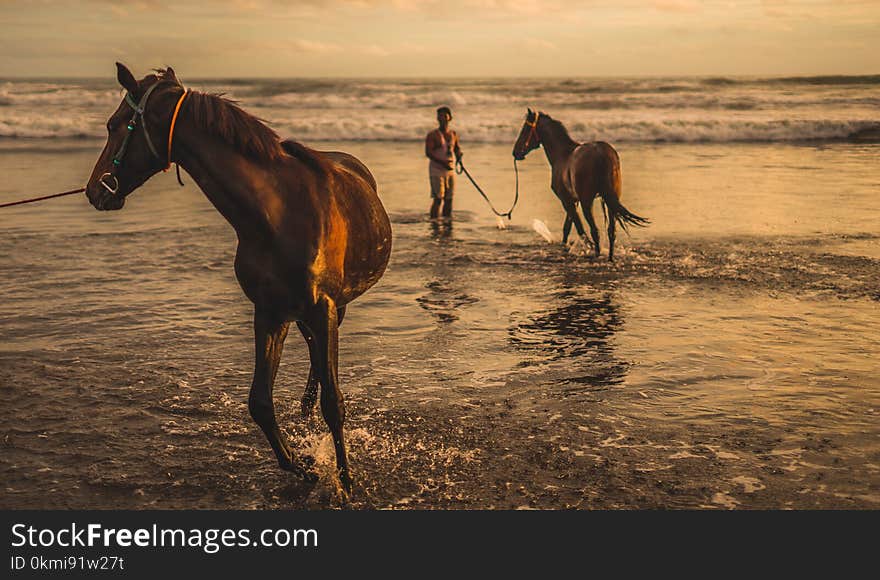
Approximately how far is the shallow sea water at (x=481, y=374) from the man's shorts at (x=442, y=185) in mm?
1090

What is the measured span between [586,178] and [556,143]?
2.77ft

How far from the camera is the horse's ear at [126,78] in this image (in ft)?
13.0

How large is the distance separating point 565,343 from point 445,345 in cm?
105

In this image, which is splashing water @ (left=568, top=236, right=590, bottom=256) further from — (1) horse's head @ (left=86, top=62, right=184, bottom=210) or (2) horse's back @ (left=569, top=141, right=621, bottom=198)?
(1) horse's head @ (left=86, top=62, right=184, bottom=210)

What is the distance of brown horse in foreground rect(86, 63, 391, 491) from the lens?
409 cm

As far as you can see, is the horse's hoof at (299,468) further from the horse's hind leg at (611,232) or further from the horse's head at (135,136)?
the horse's hind leg at (611,232)

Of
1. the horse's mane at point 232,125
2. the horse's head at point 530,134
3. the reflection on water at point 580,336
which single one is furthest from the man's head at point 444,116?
the horse's mane at point 232,125

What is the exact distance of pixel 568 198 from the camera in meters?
11.7

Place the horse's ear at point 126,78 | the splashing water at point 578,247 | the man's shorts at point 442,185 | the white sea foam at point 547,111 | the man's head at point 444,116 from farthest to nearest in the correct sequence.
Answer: the white sea foam at point 547,111 → the man's shorts at point 442,185 → the man's head at point 444,116 → the splashing water at point 578,247 → the horse's ear at point 126,78

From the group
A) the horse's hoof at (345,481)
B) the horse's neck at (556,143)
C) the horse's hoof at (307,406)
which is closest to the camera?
the horse's hoof at (345,481)

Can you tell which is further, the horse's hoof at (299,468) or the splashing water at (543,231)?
the splashing water at (543,231)

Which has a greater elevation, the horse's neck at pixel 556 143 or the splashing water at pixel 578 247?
the horse's neck at pixel 556 143

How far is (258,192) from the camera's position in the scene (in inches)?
164

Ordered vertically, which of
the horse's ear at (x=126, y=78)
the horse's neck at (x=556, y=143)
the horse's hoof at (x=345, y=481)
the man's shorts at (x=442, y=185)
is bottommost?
the horse's hoof at (x=345, y=481)
